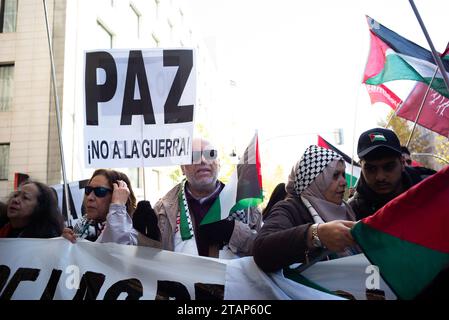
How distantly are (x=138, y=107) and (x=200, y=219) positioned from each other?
973 mm

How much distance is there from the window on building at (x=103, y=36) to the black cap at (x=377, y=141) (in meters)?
15.5

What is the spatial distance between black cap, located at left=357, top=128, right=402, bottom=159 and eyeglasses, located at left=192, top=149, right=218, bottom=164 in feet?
3.32

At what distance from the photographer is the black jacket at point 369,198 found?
273 centimetres

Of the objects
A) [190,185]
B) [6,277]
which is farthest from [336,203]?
[6,277]

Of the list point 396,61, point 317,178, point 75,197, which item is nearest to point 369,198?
point 317,178

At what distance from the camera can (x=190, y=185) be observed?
3.20m

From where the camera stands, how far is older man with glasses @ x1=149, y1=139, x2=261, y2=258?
9.34ft

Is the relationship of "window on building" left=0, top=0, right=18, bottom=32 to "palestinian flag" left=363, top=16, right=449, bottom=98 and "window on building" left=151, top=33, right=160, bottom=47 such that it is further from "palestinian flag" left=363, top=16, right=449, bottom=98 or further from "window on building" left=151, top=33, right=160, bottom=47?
"palestinian flag" left=363, top=16, right=449, bottom=98

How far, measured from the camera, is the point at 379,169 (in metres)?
2.71

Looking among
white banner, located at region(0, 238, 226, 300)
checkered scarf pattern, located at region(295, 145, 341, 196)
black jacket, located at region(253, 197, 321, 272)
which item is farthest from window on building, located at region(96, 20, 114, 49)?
black jacket, located at region(253, 197, 321, 272)

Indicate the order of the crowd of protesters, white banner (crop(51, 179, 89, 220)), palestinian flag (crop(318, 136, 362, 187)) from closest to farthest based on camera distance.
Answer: the crowd of protesters
white banner (crop(51, 179, 89, 220))
palestinian flag (crop(318, 136, 362, 187))

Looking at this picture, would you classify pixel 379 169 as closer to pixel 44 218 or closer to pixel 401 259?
pixel 401 259

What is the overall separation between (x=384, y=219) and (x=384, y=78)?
15.2 feet

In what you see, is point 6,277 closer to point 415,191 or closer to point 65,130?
point 415,191
